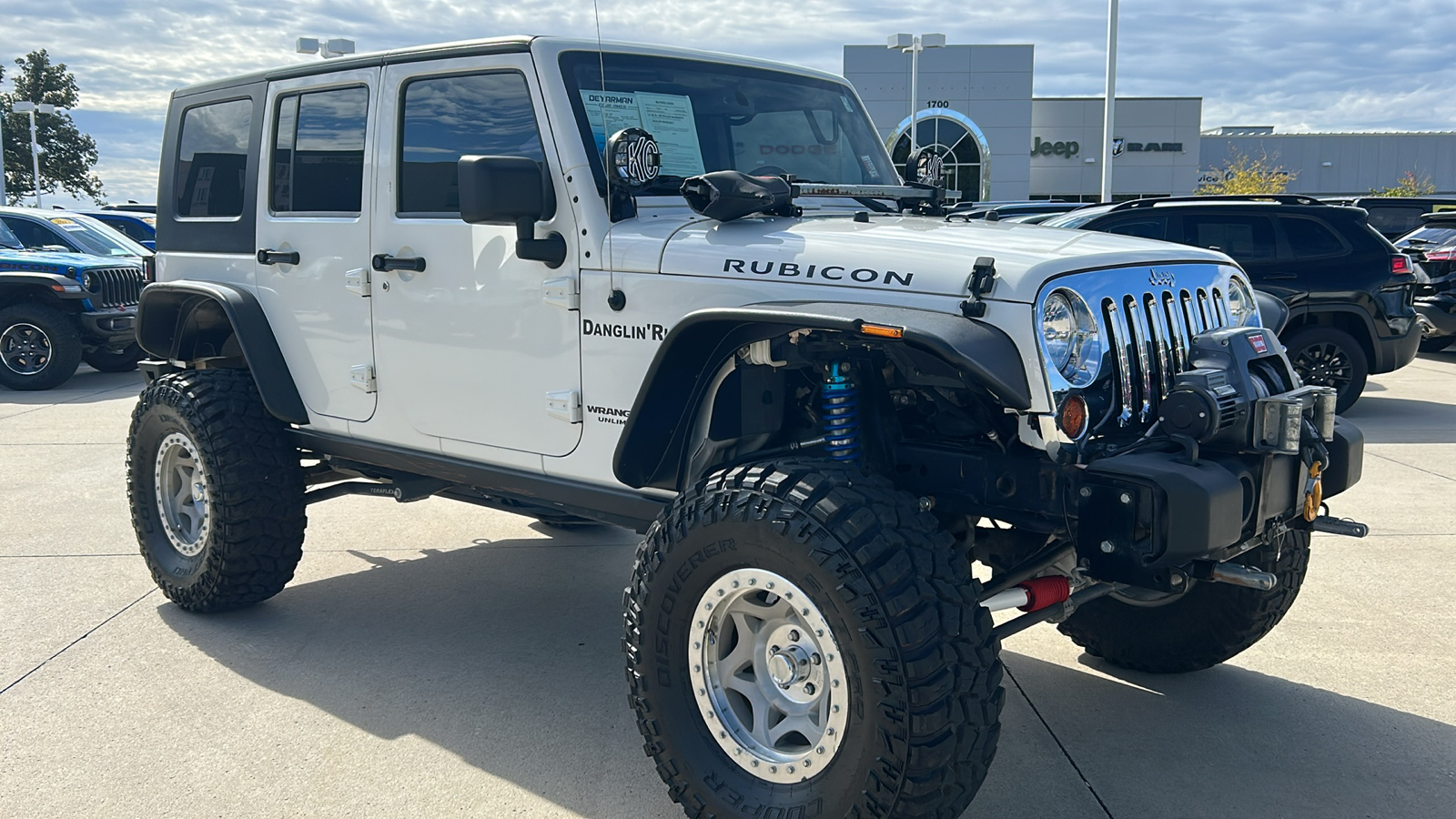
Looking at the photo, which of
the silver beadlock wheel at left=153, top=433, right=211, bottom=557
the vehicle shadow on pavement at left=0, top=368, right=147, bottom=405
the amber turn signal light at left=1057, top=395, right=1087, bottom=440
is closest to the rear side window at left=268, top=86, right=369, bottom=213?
the silver beadlock wheel at left=153, top=433, right=211, bottom=557

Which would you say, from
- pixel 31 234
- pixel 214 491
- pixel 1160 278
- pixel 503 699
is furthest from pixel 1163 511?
pixel 31 234

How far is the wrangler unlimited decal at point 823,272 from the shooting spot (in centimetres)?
307

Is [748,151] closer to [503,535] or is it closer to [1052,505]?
[1052,505]

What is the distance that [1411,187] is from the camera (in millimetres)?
44438

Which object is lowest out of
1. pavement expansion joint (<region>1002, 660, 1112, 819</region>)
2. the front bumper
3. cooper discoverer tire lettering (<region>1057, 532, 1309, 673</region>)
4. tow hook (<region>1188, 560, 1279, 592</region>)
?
pavement expansion joint (<region>1002, 660, 1112, 819</region>)

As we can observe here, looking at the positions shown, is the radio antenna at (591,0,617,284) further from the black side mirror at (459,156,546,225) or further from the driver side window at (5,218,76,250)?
the driver side window at (5,218,76,250)

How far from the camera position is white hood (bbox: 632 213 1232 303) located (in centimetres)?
300

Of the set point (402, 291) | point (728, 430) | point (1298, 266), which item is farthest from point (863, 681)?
point (1298, 266)

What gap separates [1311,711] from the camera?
13.3ft

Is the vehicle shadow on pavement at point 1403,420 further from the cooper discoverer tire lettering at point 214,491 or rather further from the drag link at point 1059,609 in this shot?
the cooper discoverer tire lettering at point 214,491

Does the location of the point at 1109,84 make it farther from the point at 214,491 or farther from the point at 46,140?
the point at 46,140

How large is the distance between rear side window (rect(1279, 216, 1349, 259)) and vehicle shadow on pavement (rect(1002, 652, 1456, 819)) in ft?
21.7

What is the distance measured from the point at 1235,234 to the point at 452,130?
798 cm

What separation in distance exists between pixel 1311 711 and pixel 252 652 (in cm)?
390
